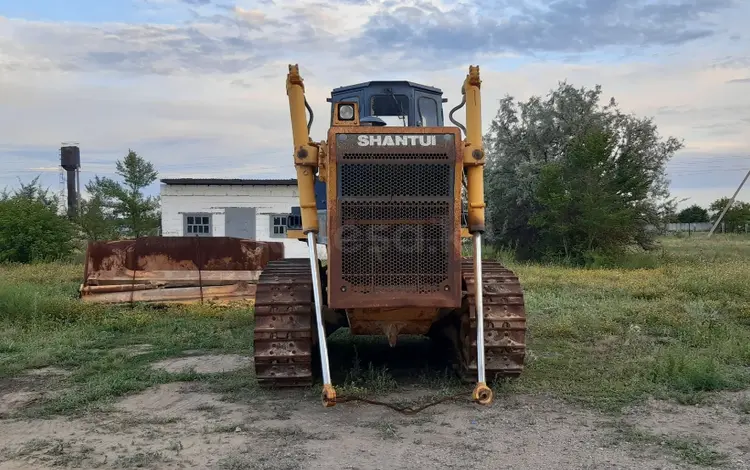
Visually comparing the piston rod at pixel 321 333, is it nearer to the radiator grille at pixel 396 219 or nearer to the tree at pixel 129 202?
the radiator grille at pixel 396 219

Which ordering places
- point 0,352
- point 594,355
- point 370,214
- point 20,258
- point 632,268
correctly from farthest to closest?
point 20,258 < point 632,268 < point 0,352 < point 594,355 < point 370,214

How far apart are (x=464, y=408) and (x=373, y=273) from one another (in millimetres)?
1422

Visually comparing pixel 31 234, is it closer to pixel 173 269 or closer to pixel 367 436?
pixel 173 269

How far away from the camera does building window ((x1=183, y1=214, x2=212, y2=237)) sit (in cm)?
2858

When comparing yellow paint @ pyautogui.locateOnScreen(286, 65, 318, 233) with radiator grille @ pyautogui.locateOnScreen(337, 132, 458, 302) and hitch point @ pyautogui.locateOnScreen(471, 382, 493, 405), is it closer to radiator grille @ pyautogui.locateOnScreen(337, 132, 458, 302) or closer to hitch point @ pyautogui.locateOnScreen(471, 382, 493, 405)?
radiator grille @ pyautogui.locateOnScreen(337, 132, 458, 302)

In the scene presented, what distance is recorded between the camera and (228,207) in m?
28.7

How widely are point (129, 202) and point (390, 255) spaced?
26937 millimetres

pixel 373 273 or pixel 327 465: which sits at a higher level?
pixel 373 273

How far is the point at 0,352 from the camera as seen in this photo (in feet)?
31.5

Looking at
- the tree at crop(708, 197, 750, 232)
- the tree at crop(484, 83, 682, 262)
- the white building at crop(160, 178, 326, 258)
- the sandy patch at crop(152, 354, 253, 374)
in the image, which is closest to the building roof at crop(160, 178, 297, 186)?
the white building at crop(160, 178, 326, 258)

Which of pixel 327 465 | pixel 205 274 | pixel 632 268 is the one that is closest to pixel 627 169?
pixel 632 268

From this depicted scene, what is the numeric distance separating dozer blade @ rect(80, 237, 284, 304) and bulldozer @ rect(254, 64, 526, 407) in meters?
6.55

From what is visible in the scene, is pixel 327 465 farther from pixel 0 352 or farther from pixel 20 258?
pixel 20 258

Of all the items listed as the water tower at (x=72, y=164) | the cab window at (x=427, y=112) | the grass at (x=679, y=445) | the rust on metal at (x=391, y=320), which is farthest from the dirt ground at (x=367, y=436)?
the water tower at (x=72, y=164)
